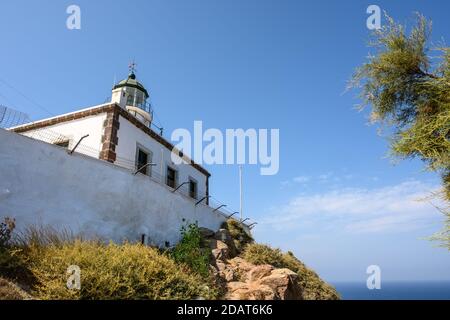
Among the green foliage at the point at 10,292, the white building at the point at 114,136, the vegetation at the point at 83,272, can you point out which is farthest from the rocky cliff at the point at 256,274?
the green foliage at the point at 10,292

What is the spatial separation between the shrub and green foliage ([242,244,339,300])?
7849mm

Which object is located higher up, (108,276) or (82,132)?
(82,132)

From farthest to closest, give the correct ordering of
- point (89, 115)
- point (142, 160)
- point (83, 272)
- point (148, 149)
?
point (148, 149), point (142, 160), point (89, 115), point (83, 272)

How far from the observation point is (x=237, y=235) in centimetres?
2177

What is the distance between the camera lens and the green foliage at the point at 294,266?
52.2ft

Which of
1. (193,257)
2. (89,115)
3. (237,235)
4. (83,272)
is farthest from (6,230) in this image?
(237,235)

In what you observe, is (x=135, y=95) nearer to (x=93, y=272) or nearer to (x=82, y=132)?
(x=82, y=132)

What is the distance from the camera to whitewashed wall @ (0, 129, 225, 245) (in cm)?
1030

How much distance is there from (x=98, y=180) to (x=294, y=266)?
37.2ft

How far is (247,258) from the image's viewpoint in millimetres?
17172

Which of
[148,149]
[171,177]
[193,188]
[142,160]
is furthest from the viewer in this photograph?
[193,188]

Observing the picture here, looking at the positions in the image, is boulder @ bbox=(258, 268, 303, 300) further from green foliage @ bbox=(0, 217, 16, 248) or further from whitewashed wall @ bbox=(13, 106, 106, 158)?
whitewashed wall @ bbox=(13, 106, 106, 158)

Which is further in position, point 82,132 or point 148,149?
point 148,149

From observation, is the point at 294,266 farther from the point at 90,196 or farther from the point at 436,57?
the point at 436,57
